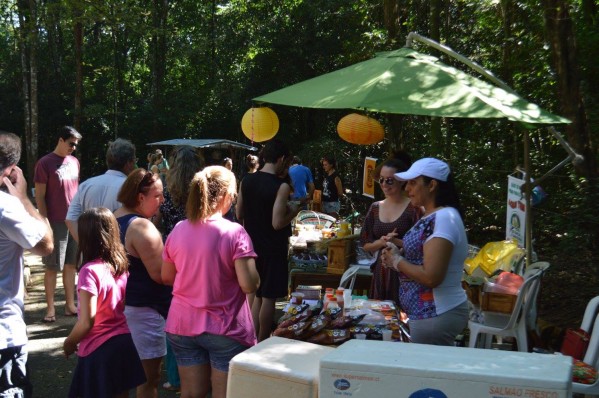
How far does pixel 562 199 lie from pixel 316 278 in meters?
4.65

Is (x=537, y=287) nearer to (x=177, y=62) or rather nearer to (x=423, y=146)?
(x=423, y=146)

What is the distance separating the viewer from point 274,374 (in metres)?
2.48

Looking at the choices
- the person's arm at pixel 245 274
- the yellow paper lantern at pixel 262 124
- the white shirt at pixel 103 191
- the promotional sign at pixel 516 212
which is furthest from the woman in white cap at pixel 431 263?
the yellow paper lantern at pixel 262 124

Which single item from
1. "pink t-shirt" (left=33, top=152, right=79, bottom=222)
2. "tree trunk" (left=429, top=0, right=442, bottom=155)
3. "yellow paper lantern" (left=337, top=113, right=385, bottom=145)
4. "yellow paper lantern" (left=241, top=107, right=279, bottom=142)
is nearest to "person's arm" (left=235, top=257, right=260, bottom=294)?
"pink t-shirt" (left=33, top=152, right=79, bottom=222)

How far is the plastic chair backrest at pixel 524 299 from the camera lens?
16.9 ft

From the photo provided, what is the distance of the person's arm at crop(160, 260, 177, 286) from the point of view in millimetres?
3586

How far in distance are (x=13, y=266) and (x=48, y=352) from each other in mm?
3113

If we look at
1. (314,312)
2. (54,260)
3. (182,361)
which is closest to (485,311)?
(314,312)

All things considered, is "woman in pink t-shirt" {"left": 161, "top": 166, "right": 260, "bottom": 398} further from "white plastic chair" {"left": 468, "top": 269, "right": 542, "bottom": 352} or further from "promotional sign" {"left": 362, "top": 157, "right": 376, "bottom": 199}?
"promotional sign" {"left": 362, "top": 157, "right": 376, "bottom": 199}

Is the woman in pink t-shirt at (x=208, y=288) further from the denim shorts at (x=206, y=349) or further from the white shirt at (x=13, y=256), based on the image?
the white shirt at (x=13, y=256)

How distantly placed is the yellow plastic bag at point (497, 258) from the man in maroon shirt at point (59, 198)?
13.0 ft

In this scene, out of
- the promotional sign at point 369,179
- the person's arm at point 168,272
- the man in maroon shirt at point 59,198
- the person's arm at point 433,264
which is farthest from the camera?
the promotional sign at point 369,179

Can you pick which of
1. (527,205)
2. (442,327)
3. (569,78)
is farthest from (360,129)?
(442,327)

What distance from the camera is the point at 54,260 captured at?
701 centimetres
